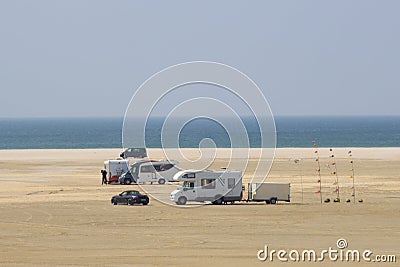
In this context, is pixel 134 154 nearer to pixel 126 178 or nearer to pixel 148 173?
pixel 126 178

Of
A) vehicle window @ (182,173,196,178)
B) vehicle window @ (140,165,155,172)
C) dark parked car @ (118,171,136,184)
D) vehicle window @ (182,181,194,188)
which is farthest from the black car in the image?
dark parked car @ (118,171,136,184)

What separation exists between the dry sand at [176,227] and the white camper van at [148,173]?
206 centimetres

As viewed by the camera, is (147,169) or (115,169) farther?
(115,169)

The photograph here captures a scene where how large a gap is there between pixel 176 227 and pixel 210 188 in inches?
376

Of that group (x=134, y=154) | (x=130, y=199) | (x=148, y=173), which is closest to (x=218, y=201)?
(x=130, y=199)

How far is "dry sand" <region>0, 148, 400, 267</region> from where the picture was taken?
96.0 ft

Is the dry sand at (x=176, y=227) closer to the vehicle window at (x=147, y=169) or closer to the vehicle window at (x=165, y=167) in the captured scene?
the vehicle window at (x=147, y=169)

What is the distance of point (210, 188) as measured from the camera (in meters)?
45.6

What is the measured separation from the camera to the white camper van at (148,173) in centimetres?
5909

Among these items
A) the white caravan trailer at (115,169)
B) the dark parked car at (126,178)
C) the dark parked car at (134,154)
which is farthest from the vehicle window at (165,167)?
the dark parked car at (134,154)

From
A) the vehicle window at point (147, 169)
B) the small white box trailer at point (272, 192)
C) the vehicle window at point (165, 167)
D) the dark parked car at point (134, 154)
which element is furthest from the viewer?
the dark parked car at point (134, 154)

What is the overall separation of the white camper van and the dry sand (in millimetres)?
2064

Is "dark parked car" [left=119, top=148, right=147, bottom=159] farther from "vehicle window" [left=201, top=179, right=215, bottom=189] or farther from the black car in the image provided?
"vehicle window" [left=201, top=179, right=215, bottom=189]

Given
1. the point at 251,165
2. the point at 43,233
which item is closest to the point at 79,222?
the point at 43,233
